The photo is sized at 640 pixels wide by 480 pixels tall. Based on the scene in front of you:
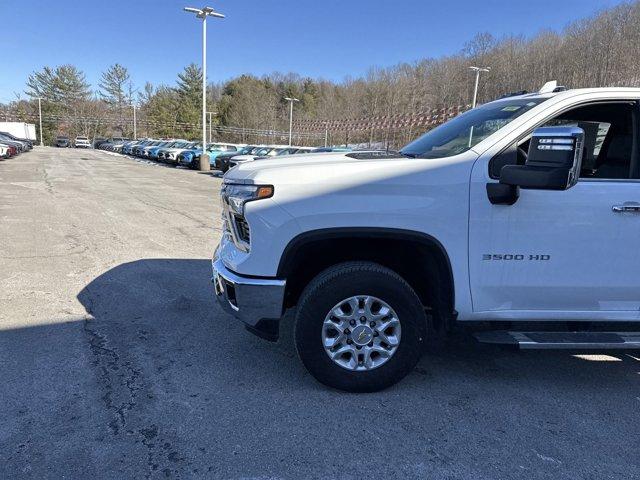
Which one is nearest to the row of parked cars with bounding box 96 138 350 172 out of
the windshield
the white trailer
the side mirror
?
the windshield

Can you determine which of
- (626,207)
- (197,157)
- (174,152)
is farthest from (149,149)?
(626,207)

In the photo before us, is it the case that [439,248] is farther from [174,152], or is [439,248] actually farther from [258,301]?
[174,152]

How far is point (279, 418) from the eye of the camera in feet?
9.39

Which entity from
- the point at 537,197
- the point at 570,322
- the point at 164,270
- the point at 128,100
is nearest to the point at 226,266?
the point at 537,197

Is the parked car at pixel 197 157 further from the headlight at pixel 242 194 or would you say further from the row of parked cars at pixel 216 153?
the headlight at pixel 242 194

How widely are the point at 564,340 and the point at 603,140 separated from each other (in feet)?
5.02

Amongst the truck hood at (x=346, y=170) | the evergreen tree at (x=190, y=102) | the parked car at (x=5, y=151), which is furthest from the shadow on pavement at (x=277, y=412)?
the evergreen tree at (x=190, y=102)

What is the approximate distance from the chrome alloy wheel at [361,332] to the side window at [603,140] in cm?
129

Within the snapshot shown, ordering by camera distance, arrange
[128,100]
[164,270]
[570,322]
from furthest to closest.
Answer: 1. [128,100]
2. [164,270]
3. [570,322]

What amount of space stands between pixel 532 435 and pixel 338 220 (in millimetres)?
1755

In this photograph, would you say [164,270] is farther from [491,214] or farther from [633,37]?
[633,37]

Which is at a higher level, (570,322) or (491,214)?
(491,214)

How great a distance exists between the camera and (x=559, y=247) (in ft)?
9.77

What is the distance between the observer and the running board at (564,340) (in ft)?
9.91
